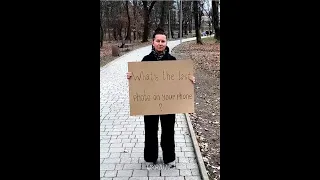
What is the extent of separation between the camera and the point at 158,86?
3902 mm

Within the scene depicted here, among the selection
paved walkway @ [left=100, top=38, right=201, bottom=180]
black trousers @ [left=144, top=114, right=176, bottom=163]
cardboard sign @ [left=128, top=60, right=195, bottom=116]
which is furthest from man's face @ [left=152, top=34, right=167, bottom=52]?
paved walkway @ [left=100, top=38, right=201, bottom=180]

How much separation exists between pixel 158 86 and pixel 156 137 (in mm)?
1236

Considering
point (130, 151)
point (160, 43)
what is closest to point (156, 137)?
point (130, 151)

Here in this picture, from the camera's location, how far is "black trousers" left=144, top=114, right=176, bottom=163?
4.80 meters

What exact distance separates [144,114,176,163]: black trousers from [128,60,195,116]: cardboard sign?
791 millimetres

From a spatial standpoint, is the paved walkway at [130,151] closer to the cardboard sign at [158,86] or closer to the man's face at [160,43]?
the cardboard sign at [158,86]

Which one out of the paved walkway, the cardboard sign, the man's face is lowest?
the paved walkway

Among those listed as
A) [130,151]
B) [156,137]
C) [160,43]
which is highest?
[160,43]

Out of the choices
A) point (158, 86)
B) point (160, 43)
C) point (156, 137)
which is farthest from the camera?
point (156, 137)

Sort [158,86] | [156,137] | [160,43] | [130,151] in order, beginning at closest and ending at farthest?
[158,86]
[160,43]
[156,137]
[130,151]

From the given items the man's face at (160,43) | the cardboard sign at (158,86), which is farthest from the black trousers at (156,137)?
the man's face at (160,43)

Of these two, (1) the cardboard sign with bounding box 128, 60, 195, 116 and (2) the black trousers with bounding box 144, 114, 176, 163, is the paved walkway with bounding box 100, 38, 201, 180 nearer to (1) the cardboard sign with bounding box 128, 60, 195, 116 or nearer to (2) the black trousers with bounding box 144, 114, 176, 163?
(2) the black trousers with bounding box 144, 114, 176, 163

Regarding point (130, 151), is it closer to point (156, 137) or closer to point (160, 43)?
point (156, 137)
